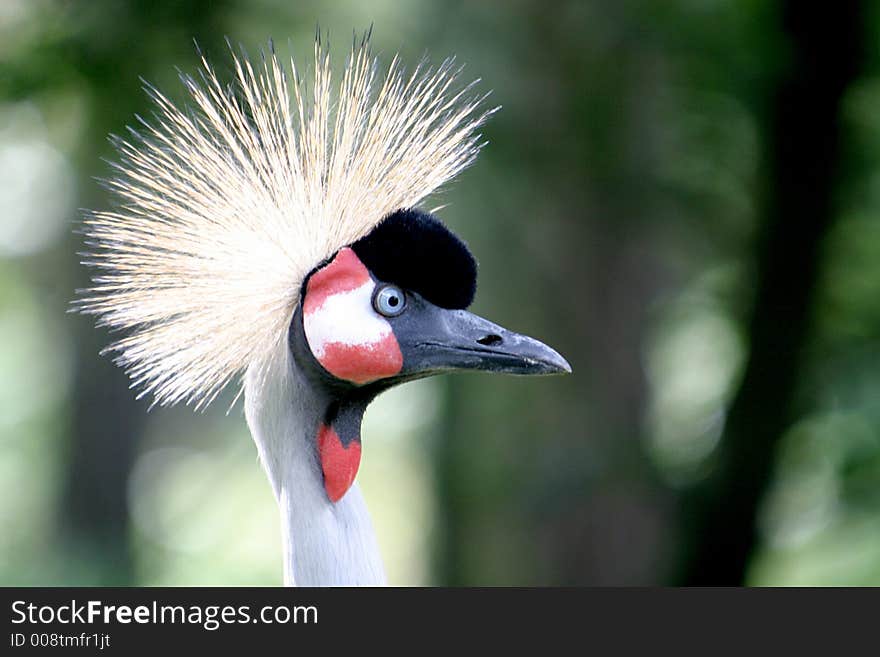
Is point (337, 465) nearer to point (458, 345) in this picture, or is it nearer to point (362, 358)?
point (362, 358)

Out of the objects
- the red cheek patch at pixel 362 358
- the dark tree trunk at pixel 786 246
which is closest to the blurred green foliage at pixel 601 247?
the dark tree trunk at pixel 786 246

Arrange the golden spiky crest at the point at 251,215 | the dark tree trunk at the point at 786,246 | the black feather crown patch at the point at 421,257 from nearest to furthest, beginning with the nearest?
1. the black feather crown patch at the point at 421,257
2. the golden spiky crest at the point at 251,215
3. the dark tree trunk at the point at 786,246

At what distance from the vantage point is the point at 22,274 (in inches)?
336

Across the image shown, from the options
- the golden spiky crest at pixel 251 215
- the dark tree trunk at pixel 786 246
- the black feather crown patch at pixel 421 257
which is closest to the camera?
the black feather crown patch at pixel 421 257

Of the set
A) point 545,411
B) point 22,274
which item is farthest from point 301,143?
point 22,274

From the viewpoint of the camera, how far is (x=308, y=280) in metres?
2.09

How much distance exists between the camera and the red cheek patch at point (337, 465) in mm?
2051

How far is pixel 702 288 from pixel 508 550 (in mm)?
1458

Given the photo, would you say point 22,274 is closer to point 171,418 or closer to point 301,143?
point 171,418

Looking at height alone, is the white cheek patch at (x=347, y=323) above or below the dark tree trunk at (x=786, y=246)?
below

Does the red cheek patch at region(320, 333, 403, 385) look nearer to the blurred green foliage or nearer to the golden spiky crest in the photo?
the golden spiky crest

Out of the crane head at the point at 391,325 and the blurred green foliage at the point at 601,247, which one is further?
the blurred green foliage at the point at 601,247

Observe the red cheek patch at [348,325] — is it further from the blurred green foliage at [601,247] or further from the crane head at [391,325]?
the blurred green foliage at [601,247]

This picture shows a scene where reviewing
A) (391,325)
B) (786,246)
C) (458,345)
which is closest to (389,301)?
(391,325)
